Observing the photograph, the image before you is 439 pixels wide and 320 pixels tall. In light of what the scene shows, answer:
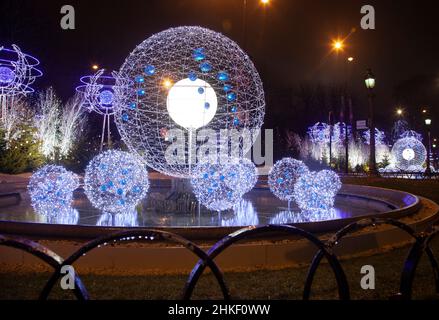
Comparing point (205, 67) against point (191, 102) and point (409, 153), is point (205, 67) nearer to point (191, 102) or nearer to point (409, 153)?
point (191, 102)

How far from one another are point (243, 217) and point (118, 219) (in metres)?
3.09

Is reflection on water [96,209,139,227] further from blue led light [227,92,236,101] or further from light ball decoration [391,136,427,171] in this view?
light ball decoration [391,136,427,171]

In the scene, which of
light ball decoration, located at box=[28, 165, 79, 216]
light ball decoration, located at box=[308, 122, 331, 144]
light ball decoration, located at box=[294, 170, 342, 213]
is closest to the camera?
light ball decoration, located at box=[28, 165, 79, 216]

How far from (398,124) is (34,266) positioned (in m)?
58.4

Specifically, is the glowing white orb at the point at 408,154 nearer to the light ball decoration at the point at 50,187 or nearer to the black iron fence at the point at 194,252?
the light ball decoration at the point at 50,187

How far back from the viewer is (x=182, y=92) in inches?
365

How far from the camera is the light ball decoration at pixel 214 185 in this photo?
9281mm

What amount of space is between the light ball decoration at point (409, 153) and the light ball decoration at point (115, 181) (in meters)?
31.1

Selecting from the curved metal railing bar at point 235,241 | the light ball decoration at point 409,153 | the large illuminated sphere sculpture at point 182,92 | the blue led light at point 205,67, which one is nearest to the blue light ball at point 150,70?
the large illuminated sphere sculpture at point 182,92

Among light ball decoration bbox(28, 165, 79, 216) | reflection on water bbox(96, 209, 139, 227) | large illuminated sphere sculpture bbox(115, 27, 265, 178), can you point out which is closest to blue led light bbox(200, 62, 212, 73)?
large illuminated sphere sculpture bbox(115, 27, 265, 178)

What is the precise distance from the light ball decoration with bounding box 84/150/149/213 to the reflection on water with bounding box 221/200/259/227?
2168mm

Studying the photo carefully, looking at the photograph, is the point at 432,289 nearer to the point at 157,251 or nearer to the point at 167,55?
the point at 157,251

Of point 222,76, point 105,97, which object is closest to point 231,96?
point 222,76

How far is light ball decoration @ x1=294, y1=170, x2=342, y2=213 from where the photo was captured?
10672 millimetres
